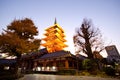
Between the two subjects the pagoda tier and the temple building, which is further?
the pagoda tier

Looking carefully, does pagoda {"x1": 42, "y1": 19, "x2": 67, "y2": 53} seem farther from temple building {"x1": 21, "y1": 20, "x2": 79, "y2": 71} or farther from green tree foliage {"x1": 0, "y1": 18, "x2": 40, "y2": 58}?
green tree foliage {"x1": 0, "y1": 18, "x2": 40, "y2": 58}

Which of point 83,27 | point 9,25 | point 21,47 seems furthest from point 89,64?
point 9,25

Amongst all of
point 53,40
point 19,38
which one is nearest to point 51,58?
point 19,38

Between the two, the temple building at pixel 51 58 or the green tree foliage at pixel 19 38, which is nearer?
the green tree foliage at pixel 19 38

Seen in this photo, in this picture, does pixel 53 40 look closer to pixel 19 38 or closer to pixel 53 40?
pixel 53 40

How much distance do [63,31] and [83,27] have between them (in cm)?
3290

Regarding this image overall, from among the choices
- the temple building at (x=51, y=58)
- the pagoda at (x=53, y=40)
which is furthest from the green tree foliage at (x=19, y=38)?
the pagoda at (x=53, y=40)

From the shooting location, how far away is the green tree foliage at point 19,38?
14.5m

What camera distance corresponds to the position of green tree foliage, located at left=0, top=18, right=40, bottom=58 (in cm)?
1446

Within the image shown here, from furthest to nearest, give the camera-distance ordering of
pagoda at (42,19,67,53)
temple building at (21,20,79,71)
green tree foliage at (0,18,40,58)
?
pagoda at (42,19,67,53) → temple building at (21,20,79,71) → green tree foliage at (0,18,40,58)

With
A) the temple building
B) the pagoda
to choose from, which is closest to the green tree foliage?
the temple building

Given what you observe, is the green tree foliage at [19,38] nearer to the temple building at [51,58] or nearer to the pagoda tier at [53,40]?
the temple building at [51,58]

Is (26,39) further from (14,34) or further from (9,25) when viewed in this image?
(9,25)

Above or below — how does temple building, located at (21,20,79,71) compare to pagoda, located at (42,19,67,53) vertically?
below
